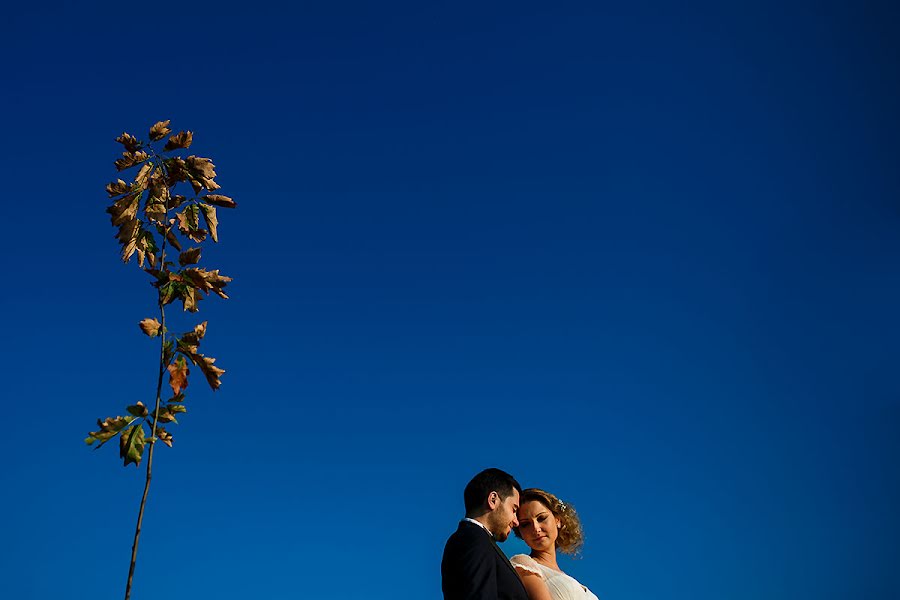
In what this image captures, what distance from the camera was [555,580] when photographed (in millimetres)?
6781

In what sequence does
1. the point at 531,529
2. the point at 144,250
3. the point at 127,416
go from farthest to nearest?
1. the point at 531,529
2. the point at 144,250
3. the point at 127,416

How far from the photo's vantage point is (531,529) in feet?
23.7

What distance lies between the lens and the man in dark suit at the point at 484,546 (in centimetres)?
548

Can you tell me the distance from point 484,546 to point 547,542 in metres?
1.82

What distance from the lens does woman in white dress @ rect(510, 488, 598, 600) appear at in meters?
6.62

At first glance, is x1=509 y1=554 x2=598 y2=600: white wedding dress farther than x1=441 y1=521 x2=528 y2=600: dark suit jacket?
Yes

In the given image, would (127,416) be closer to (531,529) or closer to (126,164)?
(126,164)

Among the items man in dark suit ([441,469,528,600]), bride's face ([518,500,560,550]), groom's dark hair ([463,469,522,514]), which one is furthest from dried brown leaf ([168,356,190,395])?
bride's face ([518,500,560,550])

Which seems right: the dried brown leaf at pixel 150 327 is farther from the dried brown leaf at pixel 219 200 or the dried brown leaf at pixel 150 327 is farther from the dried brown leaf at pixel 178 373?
the dried brown leaf at pixel 219 200

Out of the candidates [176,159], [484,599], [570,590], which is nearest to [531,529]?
[570,590]

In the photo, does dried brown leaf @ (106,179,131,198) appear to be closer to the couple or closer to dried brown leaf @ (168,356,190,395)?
dried brown leaf @ (168,356,190,395)

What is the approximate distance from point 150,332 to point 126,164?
3.32 ft

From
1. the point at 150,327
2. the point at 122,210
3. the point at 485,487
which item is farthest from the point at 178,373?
the point at 485,487

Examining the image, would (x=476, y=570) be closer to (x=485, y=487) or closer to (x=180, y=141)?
(x=485, y=487)
